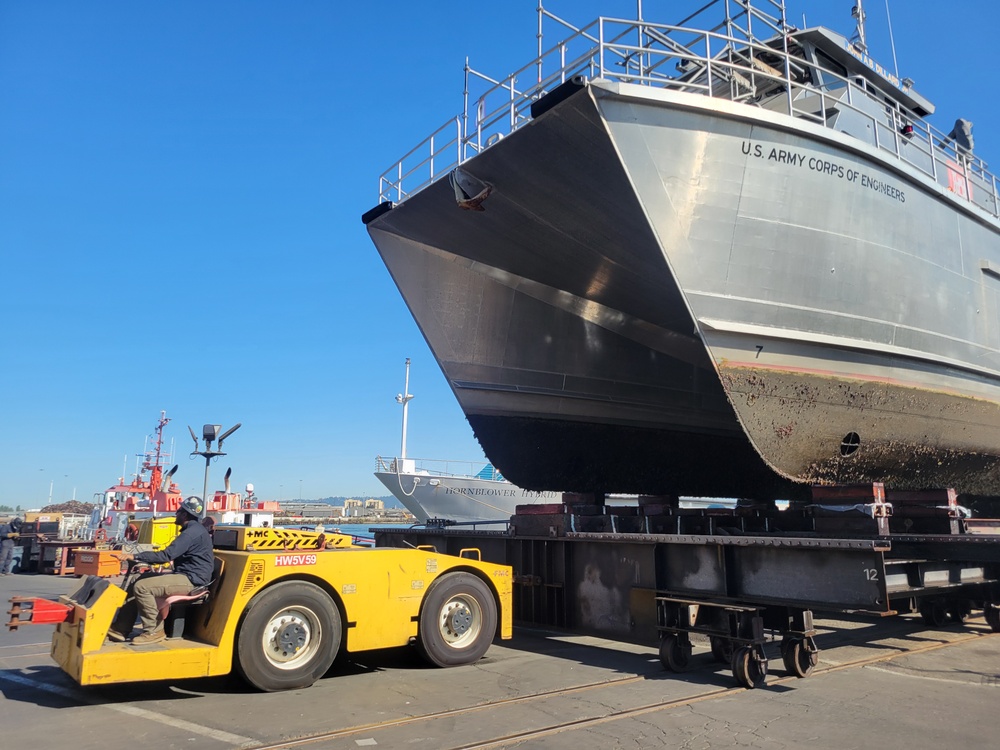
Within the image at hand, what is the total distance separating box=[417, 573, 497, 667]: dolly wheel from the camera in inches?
242

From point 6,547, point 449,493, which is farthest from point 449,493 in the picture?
point 6,547

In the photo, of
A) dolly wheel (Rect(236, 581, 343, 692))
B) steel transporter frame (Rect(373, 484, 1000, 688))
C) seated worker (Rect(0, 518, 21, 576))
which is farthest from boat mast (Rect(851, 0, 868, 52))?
seated worker (Rect(0, 518, 21, 576))

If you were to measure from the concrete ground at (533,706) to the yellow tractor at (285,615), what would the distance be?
25cm

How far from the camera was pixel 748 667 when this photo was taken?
5.63m

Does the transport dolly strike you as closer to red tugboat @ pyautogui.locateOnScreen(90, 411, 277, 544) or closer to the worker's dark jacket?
the worker's dark jacket

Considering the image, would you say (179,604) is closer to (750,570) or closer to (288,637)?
(288,637)

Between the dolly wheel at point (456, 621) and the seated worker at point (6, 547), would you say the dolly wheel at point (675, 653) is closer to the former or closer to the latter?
the dolly wheel at point (456, 621)

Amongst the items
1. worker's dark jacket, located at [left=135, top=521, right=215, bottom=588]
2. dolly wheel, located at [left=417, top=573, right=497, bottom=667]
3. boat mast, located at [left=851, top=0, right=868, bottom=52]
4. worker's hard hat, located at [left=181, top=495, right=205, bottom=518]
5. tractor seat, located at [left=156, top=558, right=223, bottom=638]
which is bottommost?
dolly wheel, located at [left=417, top=573, right=497, bottom=667]

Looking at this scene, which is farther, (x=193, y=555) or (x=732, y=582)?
(x=732, y=582)

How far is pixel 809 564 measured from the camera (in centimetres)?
586

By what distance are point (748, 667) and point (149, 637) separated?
14.7 ft

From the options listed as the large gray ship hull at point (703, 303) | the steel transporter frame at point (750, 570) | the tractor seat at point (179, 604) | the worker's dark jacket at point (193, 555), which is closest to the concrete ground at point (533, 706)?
the steel transporter frame at point (750, 570)

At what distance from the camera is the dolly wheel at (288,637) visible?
5.12 meters

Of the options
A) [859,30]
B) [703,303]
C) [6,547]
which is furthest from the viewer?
[6,547]
